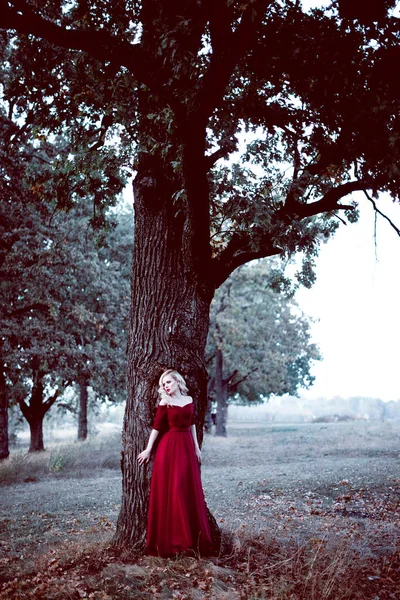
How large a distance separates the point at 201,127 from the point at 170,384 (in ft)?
9.76

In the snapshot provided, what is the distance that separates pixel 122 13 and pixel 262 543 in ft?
24.7

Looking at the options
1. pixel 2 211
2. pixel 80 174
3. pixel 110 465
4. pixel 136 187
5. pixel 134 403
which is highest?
pixel 2 211

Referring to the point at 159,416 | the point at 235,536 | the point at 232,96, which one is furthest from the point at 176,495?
the point at 232,96

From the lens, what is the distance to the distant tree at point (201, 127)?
6129mm

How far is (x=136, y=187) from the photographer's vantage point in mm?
7242

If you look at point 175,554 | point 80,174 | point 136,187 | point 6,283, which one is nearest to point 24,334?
point 6,283

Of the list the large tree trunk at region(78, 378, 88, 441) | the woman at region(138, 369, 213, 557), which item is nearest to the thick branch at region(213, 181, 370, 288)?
the woman at region(138, 369, 213, 557)

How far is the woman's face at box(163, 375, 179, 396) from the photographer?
630 centimetres

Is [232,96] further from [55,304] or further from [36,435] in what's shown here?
[36,435]

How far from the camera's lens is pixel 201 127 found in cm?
575

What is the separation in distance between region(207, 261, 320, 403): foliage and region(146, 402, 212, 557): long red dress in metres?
24.9

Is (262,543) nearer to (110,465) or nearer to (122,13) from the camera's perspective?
(122,13)

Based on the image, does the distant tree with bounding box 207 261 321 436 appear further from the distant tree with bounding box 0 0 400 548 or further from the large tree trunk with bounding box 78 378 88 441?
the distant tree with bounding box 0 0 400 548

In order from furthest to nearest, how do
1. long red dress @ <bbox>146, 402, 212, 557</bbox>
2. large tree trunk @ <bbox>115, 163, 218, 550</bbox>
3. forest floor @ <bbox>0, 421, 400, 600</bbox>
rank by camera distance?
1. large tree trunk @ <bbox>115, 163, 218, 550</bbox>
2. long red dress @ <bbox>146, 402, 212, 557</bbox>
3. forest floor @ <bbox>0, 421, 400, 600</bbox>
